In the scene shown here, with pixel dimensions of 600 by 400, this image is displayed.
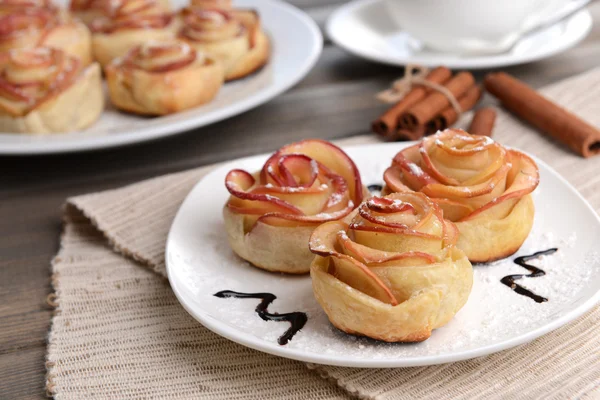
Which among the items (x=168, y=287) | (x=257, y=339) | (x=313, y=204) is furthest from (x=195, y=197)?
(x=257, y=339)

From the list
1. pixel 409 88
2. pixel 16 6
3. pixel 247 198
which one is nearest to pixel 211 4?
pixel 16 6

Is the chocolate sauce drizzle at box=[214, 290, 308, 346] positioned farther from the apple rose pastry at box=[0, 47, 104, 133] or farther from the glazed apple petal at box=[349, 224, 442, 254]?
the apple rose pastry at box=[0, 47, 104, 133]

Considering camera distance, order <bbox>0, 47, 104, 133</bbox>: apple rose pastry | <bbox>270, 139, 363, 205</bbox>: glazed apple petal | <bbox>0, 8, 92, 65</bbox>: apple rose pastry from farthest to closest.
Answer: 1. <bbox>0, 8, 92, 65</bbox>: apple rose pastry
2. <bbox>0, 47, 104, 133</bbox>: apple rose pastry
3. <bbox>270, 139, 363, 205</bbox>: glazed apple petal

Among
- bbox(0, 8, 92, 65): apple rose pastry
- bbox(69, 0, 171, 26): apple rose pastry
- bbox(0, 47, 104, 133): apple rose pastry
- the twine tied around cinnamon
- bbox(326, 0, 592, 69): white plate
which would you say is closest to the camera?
bbox(0, 47, 104, 133): apple rose pastry

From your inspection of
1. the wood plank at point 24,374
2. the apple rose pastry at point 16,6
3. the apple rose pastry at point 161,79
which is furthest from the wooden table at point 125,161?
the apple rose pastry at point 16,6

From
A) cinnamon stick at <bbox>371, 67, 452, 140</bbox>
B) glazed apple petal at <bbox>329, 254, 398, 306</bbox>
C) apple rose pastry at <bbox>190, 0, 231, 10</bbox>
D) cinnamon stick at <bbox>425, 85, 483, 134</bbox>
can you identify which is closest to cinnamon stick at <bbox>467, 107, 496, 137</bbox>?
cinnamon stick at <bbox>425, 85, 483, 134</bbox>

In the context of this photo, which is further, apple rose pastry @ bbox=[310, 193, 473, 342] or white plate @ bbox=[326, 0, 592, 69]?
white plate @ bbox=[326, 0, 592, 69]

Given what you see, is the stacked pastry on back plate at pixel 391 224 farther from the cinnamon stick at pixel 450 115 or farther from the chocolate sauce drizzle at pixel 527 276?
Result: the cinnamon stick at pixel 450 115

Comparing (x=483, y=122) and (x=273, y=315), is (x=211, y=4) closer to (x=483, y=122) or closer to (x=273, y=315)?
(x=483, y=122)
